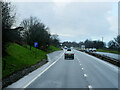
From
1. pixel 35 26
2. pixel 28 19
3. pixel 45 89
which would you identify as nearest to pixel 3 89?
pixel 45 89

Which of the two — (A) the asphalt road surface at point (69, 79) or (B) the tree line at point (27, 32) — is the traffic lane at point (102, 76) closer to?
(A) the asphalt road surface at point (69, 79)

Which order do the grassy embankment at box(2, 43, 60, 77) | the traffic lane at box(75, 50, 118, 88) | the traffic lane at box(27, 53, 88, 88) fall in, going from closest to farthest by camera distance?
the traffic lane at box(27, 53, 88, 88) < the traffic lane at box(75, 50, 118, 88) < the grassy embankment at box(2, 43, 60, 77)

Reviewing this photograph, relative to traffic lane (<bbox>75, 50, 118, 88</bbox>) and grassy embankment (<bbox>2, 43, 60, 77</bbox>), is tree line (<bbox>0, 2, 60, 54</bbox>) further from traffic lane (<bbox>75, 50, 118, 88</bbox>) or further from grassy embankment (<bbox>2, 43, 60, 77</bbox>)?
traffic lane (<bbox>75, 50, 118, 88</bbox>)

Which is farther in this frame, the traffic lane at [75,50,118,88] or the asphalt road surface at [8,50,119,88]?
the traffic lane at [75,50,118,88]

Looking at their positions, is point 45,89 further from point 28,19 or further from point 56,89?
point 28,19

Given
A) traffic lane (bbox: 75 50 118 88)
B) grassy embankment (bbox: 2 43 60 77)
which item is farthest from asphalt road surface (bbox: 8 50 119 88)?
grassy embankment (bbox: 2 43 60 77)

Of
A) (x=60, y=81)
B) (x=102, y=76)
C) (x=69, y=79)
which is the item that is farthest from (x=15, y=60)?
(x=102, y=76)

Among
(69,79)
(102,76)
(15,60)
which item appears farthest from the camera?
(15,60)

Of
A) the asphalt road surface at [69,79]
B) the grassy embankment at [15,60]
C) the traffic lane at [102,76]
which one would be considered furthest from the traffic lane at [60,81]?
the grassy embankment at [15,60]

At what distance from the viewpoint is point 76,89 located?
30.2 feet

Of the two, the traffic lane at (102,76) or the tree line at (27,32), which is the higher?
the tree line at (27,32)

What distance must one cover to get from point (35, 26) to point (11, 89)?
51.4 metres

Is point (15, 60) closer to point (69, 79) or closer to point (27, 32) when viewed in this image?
point (69, 79)

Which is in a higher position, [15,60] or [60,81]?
[15,60]
